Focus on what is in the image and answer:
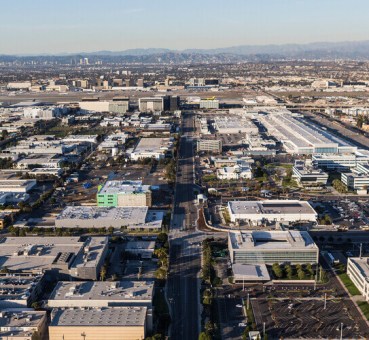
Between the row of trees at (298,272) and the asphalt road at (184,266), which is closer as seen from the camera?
the asphalt road at (184,266)

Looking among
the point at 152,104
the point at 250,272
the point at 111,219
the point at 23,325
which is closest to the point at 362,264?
the point at 250,272

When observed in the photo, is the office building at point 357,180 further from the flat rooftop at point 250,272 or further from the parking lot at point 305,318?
the parking lot at point 305,318

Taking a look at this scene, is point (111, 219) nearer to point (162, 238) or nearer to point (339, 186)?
point (162, 238)

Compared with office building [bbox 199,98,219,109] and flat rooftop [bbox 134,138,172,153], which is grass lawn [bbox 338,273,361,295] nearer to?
flat rooftop [bbox 134,138,172,153]

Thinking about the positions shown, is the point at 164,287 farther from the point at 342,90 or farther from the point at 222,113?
the point at 342,90

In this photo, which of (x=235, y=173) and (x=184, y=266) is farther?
(x=235, y=173)

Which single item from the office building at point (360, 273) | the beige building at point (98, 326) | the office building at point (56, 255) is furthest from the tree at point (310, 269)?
the office building at point (56, 255)
